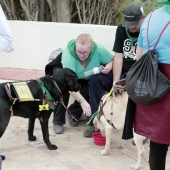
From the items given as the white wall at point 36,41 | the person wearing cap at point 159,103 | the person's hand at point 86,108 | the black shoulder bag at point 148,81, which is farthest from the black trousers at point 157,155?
the white wall at point 36,41

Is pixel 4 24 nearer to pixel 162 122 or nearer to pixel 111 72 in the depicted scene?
pixel 162 122

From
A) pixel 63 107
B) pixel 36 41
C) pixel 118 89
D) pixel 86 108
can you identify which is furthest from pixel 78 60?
pixel 36 41

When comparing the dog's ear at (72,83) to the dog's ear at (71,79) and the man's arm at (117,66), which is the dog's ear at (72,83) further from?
the man's arm at (117,66)

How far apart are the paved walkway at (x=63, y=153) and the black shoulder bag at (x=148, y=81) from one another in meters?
1.52

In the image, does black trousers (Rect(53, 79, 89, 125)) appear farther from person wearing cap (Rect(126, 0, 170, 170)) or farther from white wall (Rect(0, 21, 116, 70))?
person wearing cap (Rect(126, 0, 170, 170))

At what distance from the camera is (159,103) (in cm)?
247

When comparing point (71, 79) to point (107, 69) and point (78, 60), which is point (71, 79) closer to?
point (78, 60)

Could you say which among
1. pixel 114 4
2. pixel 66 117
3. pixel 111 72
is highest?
pixel 114 4

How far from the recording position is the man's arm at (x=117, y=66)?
4730mm

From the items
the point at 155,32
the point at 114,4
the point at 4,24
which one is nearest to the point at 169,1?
the point at 155,32

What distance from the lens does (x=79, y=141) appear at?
4602 millimetres

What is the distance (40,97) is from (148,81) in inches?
74.5

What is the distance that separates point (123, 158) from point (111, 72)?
123 centimetres

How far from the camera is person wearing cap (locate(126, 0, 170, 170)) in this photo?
2453 mm
